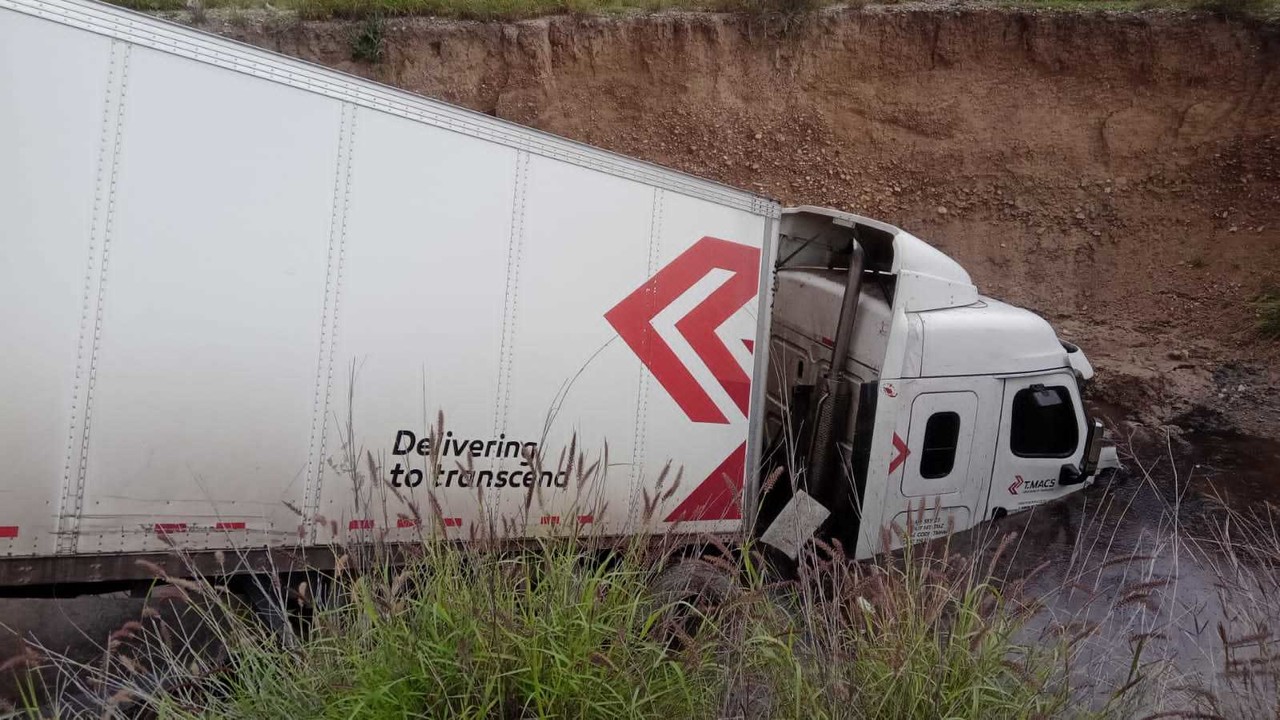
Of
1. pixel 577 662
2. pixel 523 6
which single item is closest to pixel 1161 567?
pixel 577 662

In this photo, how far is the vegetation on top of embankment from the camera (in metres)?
15.2

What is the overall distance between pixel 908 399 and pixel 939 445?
0.51m

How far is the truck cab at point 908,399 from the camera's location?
19.5ft

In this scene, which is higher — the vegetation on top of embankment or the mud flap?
the vegetation on top of embankment

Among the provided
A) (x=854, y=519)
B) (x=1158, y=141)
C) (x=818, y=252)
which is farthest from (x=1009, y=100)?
(x=854, y=519)

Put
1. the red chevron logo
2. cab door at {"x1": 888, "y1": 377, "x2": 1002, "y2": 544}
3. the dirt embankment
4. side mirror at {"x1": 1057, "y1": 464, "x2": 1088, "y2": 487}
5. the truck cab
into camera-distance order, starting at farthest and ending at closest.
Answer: the dirt embankment
side mirror at {"x1": 1057, "y1": 464, "x2": 1088, "y2": 487}
cab door at {"x1": 888, "y1": 377, "x2": 1002, "y2": 544}
the truck cab
the red chevron logo

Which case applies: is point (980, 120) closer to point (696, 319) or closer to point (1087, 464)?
point (1087, 464)

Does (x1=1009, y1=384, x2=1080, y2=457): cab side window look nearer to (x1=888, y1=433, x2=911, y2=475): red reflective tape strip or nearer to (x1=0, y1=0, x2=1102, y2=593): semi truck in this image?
(x1=0, y1=0, x2=1102, y2=593): semi truck

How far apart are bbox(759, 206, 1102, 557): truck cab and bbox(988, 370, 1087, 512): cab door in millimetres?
11

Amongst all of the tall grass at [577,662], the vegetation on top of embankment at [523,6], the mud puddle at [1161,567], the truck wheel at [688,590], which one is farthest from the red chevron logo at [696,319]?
the vegetation on top of embankment at [523,6]

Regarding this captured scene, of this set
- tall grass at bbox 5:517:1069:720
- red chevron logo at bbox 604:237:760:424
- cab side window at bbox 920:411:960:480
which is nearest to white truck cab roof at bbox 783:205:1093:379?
cab side window at bbox 920:411:960:480

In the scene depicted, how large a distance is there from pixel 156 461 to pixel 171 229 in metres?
1.05

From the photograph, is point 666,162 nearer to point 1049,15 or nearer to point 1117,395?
point 1049,15

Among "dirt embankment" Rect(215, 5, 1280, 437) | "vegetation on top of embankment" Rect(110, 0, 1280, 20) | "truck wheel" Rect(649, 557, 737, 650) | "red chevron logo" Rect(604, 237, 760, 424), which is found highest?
"vegetation on top of embankment" Rect(110, 0, 1280, 20)
